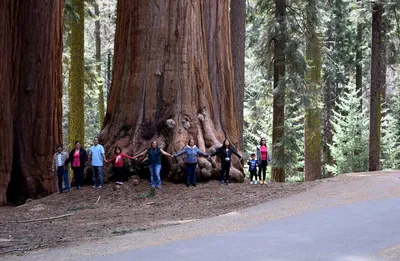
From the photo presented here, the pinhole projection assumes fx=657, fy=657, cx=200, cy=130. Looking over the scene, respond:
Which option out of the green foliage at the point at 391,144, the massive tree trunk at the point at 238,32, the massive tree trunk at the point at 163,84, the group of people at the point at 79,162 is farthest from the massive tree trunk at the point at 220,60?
the green foliage at the point at 391,144

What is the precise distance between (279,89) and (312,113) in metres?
1.77

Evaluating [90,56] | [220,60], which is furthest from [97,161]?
[90,56]

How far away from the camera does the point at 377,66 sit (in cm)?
2672

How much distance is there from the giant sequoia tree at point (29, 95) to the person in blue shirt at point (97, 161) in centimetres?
249

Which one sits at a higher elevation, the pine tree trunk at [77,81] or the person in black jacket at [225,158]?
the pine tree trunk at [77,81]

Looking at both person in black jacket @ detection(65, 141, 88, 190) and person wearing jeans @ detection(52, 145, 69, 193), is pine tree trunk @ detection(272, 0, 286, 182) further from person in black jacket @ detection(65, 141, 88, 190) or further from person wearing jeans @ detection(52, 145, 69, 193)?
person in black jacket @ detection(65, 141, 88, 190)

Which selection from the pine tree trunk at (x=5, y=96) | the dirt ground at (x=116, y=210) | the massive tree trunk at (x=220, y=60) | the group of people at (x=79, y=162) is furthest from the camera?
the massive tree trunk at (x=220, y=60)

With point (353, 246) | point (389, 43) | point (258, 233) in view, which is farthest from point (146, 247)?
point (389, 43)

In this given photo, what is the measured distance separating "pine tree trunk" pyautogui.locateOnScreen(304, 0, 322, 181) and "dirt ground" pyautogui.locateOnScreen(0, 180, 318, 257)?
10.7 metres

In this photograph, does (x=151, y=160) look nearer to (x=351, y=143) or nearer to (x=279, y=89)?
(x=279, y=89)

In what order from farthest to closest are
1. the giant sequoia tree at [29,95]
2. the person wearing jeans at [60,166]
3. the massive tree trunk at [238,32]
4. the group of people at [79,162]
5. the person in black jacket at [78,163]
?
1. the massive tree trunk at [238,32]
2. the giant sequoia tree at [29,95]
3. the person wearing jeans at [60,166]
4. the person in black jacket at [78,163]
5. the group of people at [79,162]

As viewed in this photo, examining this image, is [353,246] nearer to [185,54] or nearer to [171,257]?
[171,257]

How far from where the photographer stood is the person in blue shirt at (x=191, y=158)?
1506 cm

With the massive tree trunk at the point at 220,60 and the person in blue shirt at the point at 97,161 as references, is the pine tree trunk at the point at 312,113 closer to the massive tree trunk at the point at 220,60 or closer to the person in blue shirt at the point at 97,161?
the massive tree trunk at the point at 220,60
